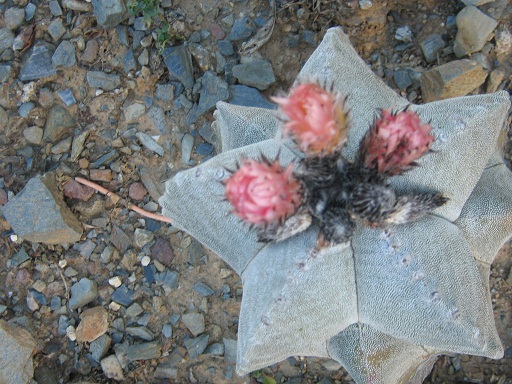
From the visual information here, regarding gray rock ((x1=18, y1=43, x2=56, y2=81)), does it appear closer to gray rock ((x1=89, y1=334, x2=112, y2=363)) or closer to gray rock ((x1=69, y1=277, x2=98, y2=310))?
gray rock ((x1=69, y1=277, x2=98, y2=310))

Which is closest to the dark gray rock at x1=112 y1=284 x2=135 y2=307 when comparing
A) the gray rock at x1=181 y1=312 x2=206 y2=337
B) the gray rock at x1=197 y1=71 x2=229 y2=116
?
the gray rock at x1=181 y1=312 x2=206 y2=337

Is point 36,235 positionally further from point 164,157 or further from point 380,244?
point 380,244

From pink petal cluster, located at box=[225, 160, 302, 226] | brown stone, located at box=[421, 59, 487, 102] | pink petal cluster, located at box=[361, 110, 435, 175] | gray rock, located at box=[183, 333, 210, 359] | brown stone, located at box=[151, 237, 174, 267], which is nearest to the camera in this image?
pink petal cluster, located at box=[225, 160, 302, 226]

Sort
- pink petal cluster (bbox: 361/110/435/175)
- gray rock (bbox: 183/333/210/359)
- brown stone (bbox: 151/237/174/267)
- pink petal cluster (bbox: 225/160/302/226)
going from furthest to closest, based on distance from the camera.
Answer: brown stone (bbox: 151/237/174/267) → gray rock (bbox: 183/333/210/359) → pink petal cluster (bbox: 361/110/435/175) → pink petal cluster (bbox: 225/160/302/226)

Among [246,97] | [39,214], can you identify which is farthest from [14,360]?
[246,97]

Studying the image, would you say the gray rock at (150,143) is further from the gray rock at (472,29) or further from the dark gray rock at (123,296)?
the gray rock at (472,29)

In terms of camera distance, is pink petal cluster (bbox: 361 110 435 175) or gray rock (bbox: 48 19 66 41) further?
gray rock (bbox: 48 19 66 41)

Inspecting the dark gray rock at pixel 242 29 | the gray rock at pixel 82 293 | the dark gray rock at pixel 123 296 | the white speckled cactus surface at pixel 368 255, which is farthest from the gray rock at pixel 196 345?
the dark gray rock at pixel 242 29
